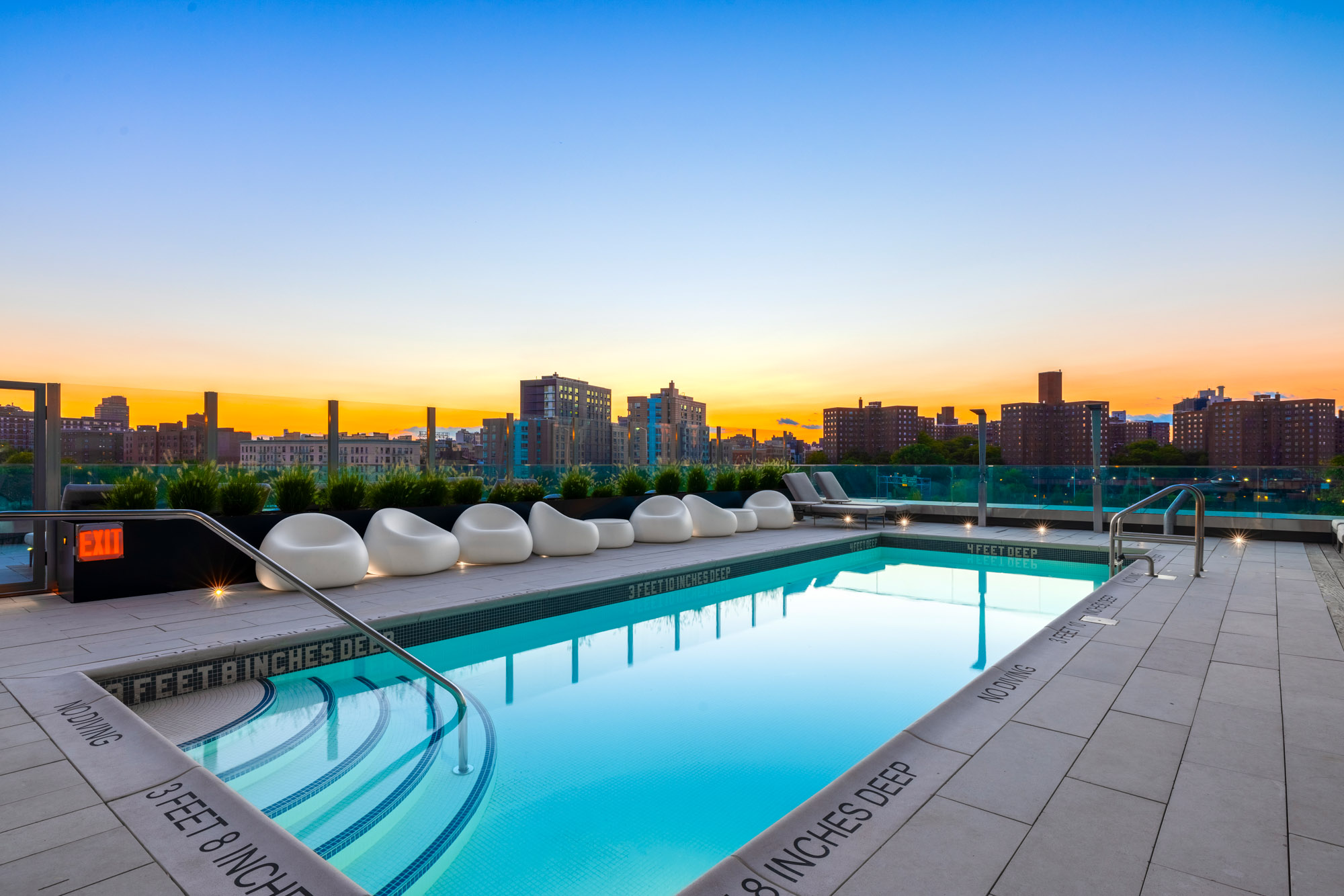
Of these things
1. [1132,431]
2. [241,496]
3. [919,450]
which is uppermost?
[1132,431]

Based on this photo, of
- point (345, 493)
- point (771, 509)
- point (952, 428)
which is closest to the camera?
point (345, 493)

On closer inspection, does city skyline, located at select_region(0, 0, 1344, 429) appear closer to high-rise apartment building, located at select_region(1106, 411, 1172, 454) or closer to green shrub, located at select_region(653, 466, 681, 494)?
high-rise apartment building, located at select_region(1106, 411, 1172, 454)

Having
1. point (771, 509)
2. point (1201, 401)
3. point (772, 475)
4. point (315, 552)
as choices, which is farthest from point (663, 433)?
point (1201, 401)

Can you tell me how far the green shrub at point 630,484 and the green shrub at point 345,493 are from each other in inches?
146

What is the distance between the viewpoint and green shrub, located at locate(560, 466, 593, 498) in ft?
29.8

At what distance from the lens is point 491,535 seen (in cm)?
701

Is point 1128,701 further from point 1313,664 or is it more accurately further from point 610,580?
point 610,580

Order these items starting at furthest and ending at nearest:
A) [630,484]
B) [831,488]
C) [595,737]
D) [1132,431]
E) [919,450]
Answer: [919,450] < [1132,431] < [831,488] < [630,484] < [595,737]

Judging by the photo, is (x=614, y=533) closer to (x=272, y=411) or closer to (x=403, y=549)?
(x=403, y=549)

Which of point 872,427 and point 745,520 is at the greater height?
point 872,427

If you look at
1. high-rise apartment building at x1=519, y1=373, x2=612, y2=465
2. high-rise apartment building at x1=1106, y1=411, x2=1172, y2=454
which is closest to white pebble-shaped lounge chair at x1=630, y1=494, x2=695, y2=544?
high-rise apartment building at x1=519, y1=373, x2=612, y2=465

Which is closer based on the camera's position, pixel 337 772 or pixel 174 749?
pixel 174 749

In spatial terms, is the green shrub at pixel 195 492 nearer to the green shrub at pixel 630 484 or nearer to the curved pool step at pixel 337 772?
the curved pool step at pixel 337 772

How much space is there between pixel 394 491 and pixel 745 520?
508 centimetres
